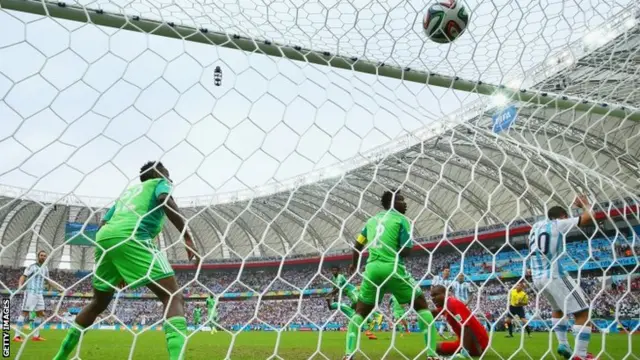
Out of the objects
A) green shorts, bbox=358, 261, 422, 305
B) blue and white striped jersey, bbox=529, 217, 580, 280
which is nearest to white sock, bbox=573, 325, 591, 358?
blue and white striped jersey, bbox=529, 217, 580, 280

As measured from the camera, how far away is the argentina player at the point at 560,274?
328 centimetres

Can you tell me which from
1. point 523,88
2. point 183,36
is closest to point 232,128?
point 183,36

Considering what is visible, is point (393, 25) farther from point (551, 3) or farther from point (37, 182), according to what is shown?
point (37, 182)

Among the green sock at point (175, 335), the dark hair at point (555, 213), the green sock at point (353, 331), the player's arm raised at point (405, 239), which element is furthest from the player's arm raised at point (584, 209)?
the green sock at point (175, 335)

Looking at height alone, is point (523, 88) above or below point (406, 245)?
above

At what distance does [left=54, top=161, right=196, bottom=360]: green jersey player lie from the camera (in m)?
2.54

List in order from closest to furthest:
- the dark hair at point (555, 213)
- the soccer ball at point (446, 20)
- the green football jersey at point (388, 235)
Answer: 1. the green football jersey at point (388, 235)
2. the soccer ball at point (446, 20)
3. the dark hair at point (555, 213)

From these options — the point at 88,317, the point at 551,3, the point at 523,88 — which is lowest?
the point at 88,317

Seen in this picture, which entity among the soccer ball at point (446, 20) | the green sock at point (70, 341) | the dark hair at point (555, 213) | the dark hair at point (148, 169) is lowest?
the green sock at point (70, 341)

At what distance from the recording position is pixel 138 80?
2.66 m

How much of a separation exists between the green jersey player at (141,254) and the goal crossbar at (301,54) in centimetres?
83

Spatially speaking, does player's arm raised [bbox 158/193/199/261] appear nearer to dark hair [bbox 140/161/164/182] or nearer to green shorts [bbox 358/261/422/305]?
dark hair [bbox 140/161/164/182]

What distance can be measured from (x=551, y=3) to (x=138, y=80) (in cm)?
314

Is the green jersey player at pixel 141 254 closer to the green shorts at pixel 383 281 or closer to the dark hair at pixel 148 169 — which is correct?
the dark hair at pixel 148 169
